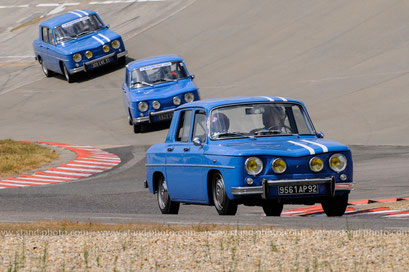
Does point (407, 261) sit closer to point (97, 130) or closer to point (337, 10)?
point (97, 130)

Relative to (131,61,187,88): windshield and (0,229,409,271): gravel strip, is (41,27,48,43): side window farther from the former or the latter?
(0,229,409,271): gravel strip

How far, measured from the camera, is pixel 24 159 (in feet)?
68.4

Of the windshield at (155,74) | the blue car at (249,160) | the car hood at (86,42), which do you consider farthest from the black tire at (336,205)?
the car hood at (86,42)

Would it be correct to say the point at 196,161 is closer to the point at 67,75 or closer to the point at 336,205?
the point at 336,205

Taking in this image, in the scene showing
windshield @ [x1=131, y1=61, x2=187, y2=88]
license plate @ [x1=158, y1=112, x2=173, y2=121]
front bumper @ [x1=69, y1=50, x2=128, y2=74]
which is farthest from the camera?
front bumper @ [x1=69, y1=50, x2=128, y2=74]

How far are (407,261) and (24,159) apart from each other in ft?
48.2

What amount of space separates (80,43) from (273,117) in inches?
684

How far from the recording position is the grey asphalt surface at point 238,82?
16.2m

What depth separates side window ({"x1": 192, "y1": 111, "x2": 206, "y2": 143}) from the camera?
11.2 metres

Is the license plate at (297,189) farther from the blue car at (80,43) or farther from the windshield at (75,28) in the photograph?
the windshield at (75,28)

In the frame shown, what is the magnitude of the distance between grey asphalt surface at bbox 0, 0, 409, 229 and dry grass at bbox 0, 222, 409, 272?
15.0 feet

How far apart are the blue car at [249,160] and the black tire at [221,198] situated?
1 cm

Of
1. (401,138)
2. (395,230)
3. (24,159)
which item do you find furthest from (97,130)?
(395,230)

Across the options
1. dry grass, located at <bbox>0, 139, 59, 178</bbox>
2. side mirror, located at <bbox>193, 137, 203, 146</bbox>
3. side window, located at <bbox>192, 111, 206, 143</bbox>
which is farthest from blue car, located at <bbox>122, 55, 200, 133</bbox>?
side mirror, located at <bbox>193, 137, 203, 146</bbox>
